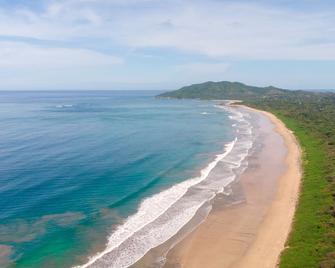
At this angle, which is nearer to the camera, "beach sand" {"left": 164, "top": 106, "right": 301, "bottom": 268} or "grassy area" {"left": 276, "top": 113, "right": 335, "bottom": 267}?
"grassy area" {"left": 276, "top": 113, "right": 335, "bottom": 267}

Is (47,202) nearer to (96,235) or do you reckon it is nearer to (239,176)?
(96,235)

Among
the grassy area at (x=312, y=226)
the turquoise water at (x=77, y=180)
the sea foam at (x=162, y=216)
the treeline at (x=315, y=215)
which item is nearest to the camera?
the grassy area at (x=312, y=226)

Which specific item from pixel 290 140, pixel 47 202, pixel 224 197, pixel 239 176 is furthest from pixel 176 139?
pixel 47 202

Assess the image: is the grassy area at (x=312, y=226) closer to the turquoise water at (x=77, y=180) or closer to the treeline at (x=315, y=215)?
the treeline at (x=315, y=215)

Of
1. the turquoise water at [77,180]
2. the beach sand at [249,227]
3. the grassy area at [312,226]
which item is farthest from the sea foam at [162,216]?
the grassy area at [312,226]

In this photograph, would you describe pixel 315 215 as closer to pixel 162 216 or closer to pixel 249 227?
pixel 249 227

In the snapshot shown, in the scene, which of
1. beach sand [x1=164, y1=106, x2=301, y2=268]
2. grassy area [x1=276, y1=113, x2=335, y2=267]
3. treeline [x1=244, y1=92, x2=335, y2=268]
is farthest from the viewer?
beach sand [x1=164, y1=106, x2=301, y2=268]

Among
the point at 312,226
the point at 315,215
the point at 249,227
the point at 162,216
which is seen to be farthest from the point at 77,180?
the point at 312,226

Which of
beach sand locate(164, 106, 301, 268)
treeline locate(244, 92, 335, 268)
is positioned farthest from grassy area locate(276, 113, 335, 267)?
beach sand locate(164, 106, 301, 268)

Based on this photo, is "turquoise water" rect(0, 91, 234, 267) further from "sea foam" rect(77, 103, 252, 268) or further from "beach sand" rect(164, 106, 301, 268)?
"beach sand" rect(164, 106, 301, 268)

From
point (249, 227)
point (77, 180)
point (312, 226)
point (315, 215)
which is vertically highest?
point (77, 180)
